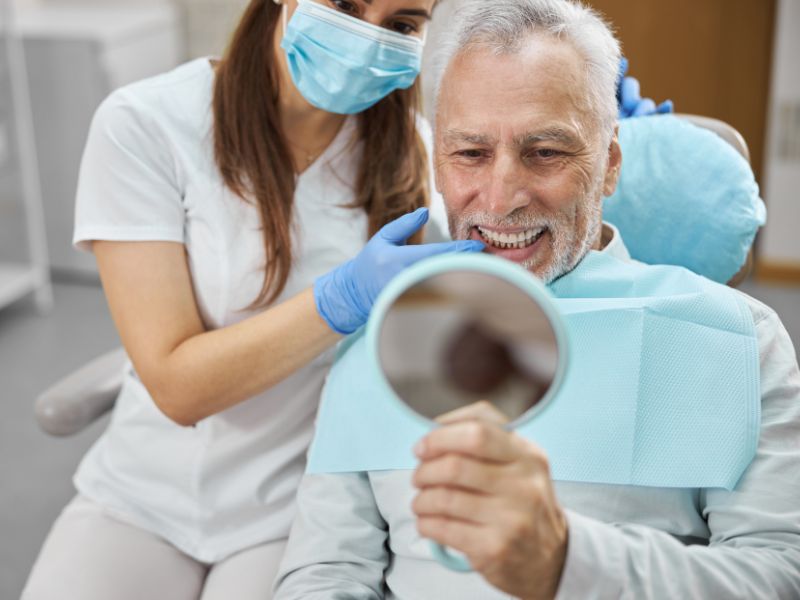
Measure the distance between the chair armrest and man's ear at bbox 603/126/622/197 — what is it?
0.85 metres

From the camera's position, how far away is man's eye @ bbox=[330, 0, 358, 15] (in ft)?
4.70

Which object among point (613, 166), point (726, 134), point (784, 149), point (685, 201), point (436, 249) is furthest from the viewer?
point (784, 149)

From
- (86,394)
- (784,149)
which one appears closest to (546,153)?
(86,394)

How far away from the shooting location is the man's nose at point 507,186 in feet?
3.92

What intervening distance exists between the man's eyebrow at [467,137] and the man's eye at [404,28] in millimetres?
290

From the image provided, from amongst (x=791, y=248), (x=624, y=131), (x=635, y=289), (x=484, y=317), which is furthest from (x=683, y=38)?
(x=484, y=317)

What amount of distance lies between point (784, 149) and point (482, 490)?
123 inches

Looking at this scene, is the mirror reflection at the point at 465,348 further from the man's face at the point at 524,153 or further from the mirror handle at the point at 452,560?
the man's face at the point at 524,153

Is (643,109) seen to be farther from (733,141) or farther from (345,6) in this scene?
(345,6)

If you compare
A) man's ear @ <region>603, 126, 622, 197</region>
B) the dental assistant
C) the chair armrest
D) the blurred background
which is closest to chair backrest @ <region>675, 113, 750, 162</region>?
man's ear @ <region>603, 126, 622, 197</region>

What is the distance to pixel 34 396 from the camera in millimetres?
3080

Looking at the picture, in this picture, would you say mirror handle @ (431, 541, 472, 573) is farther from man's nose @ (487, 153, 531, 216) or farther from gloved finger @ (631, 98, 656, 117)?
gloved finger @ (631, 98, 656, 117)

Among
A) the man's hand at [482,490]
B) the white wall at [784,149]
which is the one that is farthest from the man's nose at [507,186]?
the white wall at [784,149]

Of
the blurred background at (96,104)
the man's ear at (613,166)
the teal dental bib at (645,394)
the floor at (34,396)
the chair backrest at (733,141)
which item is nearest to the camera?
the teal dental bib at (645,394)
